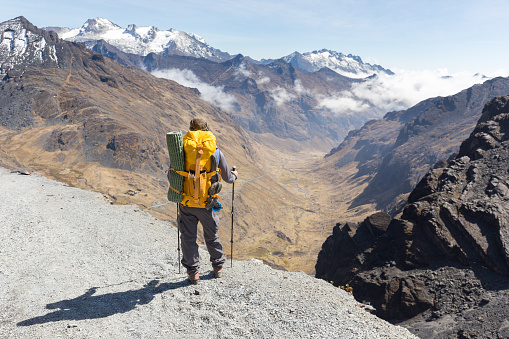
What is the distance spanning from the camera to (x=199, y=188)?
7.97 metres

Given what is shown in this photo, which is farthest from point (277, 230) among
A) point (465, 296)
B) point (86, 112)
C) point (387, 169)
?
point (465, 296)

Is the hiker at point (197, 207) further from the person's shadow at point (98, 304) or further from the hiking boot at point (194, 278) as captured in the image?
the person's shadow at point (98, 304)

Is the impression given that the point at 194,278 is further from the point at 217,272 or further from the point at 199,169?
the point at 199,169

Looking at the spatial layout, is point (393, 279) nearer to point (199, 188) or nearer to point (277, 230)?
point (199, 188)

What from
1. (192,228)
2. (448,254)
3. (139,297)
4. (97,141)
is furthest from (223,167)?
(97,141)

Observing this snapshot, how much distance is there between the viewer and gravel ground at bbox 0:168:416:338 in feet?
23.1

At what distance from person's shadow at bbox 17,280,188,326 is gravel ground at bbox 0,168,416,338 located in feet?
0.08

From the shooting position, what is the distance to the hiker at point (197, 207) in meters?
7.86

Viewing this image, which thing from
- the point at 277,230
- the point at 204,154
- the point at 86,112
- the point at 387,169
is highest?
the point at 86,112

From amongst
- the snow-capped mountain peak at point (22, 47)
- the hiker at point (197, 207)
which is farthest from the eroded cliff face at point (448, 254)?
the snow-capped mountain peak at point (22, 47)

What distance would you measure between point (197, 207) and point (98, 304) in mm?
3514

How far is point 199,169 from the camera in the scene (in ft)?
25.8

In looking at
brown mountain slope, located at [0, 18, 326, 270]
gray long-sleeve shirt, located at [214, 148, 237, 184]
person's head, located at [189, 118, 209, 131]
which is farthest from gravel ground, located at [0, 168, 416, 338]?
brown mountain slope, located at [0, 18, 326, 270]

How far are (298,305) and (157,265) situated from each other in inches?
211
